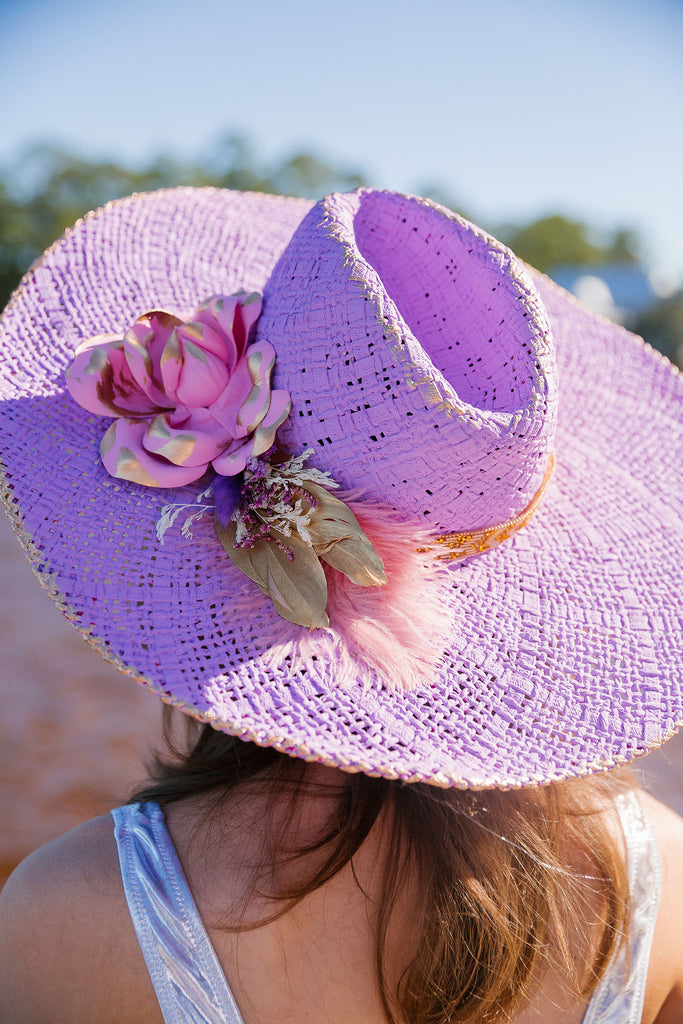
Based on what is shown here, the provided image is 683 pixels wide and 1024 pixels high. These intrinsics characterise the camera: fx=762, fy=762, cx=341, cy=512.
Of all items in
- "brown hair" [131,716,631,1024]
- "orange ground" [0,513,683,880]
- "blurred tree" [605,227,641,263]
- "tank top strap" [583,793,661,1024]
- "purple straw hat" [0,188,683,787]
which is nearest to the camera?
"purple straw hat" [0,188,683,787]

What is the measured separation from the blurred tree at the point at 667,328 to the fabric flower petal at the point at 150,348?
16964 millimetres

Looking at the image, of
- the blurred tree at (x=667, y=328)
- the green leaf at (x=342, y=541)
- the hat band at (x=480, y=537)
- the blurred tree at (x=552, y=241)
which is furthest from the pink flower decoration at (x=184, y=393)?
the blurred tree at (x=552, y=241)

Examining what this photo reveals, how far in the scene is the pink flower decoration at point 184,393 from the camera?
43.3 inches

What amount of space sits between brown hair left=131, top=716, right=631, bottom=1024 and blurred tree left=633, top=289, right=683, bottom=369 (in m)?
16.9

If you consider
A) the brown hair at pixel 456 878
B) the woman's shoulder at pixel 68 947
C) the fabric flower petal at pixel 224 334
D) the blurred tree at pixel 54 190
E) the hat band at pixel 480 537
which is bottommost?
the blurred tree at pixel 54 190

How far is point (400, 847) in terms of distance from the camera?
1.14m

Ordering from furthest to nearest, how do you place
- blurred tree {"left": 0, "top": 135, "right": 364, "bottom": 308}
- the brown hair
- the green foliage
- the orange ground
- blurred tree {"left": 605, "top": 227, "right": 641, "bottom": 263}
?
blurred tree {"left": 605, "top": 227, "right": 641, "bottom": 263}, the green foliage, blurred tree {"left": 0, "top": 135, "right": 364, "bottom": 308}, the orange ground, the brown hair

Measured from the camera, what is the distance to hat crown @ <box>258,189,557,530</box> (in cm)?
103

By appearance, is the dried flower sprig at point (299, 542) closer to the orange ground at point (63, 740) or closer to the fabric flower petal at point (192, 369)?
the fabric flower petal at point (192, 369)

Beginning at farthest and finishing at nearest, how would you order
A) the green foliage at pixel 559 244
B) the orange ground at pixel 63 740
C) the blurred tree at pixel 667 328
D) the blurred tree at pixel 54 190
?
the green foliage at pixel 559 244 < the blurred tree at pixel 54 190 < the blurred tree at pixel 667 328 < the orange ground at pixel 63 740

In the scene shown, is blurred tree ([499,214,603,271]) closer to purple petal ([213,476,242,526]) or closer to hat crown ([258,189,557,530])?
hat crown ([258,189,557,530])

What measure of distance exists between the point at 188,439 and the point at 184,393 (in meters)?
0.08

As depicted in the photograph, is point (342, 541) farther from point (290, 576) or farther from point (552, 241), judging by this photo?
point (552, 241)

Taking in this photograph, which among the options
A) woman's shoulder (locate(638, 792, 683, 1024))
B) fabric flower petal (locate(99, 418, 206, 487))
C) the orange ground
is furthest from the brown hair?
the orange ground
